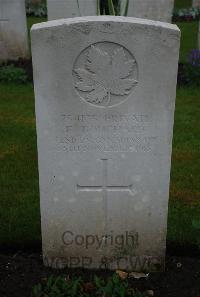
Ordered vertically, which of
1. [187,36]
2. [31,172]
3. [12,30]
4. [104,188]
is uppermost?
[104,188]

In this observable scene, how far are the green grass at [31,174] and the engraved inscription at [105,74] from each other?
1035 millimetres

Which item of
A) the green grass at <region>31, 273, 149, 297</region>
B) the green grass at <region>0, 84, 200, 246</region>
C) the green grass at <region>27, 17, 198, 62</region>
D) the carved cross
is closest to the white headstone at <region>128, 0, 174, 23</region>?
the green grass at <region>27, 17, 198, 62</region>

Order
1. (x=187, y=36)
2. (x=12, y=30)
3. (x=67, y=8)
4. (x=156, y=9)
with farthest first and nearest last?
(x=187, y=36)
(x=156, y=9)
(x=67, y=8)
(x=12, y=30)

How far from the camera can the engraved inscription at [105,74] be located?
288cm

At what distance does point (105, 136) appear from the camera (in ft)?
10.1

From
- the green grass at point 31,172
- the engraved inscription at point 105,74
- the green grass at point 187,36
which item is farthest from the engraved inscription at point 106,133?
the green grass at point 187,36

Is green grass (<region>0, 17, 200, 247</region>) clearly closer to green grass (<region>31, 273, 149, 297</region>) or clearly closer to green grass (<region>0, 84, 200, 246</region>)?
green grass (<region>0, 84, 200, 246</region>)

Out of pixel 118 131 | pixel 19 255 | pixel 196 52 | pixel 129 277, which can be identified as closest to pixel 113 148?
pixel 118 131

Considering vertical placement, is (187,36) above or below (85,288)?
below

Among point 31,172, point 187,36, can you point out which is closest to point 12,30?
point 31,172

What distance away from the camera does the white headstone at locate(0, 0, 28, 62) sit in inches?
342

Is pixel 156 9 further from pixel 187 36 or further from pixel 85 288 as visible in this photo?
pixel 85 288

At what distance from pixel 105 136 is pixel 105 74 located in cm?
38

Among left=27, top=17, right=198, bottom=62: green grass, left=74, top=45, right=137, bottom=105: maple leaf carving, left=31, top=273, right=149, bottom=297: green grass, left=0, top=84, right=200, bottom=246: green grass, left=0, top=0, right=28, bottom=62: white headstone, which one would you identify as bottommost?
left=27, top=17, right=198, bottom=62: green grass
